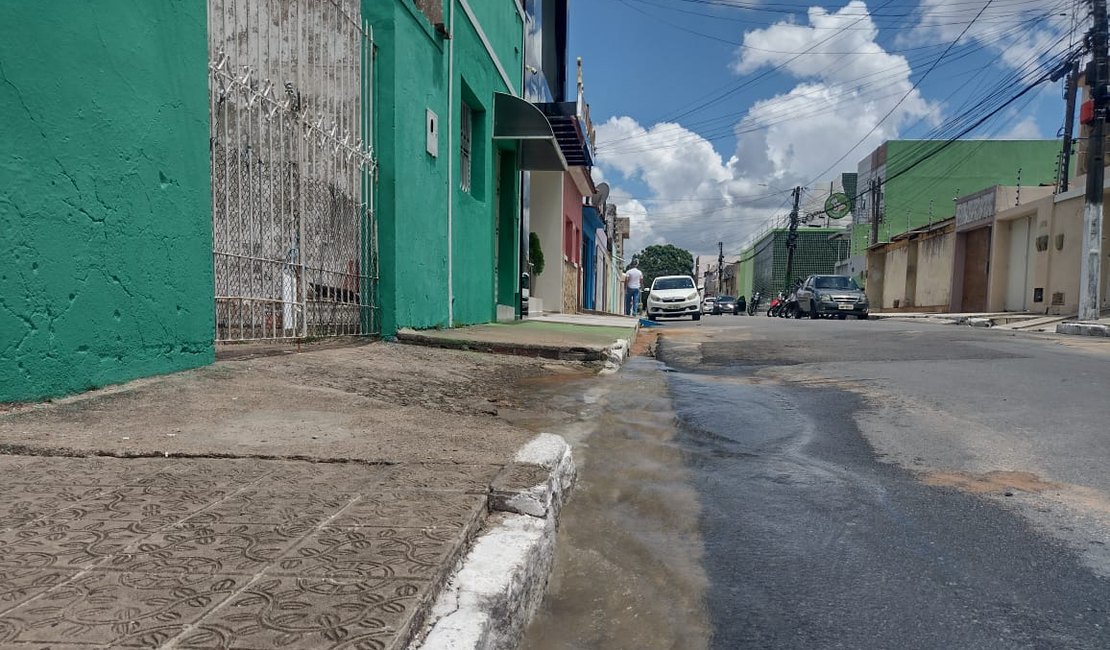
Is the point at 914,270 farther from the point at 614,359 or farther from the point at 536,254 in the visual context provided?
the point at 614,359

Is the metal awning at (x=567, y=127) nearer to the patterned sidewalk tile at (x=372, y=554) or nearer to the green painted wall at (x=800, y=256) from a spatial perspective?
the patterned sidewalk tile at (x=372, y=554)

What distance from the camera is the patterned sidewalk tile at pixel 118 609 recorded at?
1114mm

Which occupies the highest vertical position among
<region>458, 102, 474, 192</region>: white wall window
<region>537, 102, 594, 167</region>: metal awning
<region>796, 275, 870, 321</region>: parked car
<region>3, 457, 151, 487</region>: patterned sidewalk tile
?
<region>537, 102, 594, 167</region>: metal awning

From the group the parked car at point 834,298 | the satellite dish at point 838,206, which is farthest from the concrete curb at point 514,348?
the satellite dish at point 838,206

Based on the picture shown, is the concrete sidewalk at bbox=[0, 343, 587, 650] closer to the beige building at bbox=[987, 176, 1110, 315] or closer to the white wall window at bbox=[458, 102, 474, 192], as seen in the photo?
the white wall window at bbox=[458, 102, 474, 192]

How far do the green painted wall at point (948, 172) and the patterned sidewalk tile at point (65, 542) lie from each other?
3695 cm

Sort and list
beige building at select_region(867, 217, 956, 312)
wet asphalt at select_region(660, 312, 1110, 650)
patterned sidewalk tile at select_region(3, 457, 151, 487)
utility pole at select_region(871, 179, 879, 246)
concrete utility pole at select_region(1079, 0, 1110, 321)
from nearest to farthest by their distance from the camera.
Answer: wet asphalt at select_region(660, 312, 1110, 650) → patterned sidewalk tile at select_region(3, 457, 151, 487) → concrete utility pole at select_region(1079, 0, 1110, 321) → beige building at select_region(867, 217, 956, 312) → utility pole at select_region(871, 179, 879, 246)

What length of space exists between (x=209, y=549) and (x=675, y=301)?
63.2ft

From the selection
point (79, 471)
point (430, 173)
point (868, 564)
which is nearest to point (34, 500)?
point (79, 471)

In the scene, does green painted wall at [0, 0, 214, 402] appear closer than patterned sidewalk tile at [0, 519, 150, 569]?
No

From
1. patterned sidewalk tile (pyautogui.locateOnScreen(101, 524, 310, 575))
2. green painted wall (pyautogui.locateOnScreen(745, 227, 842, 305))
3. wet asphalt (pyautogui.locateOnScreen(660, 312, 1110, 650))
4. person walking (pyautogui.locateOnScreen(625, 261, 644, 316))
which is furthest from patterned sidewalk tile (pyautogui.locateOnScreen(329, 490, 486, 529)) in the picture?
green painted wall (pyautogui.locateOnScreen(745, 227, 842, 305))

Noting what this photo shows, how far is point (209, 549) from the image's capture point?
58.0 inches

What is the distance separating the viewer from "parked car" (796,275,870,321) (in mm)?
20672

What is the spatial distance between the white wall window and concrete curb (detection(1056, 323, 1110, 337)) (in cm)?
1108
